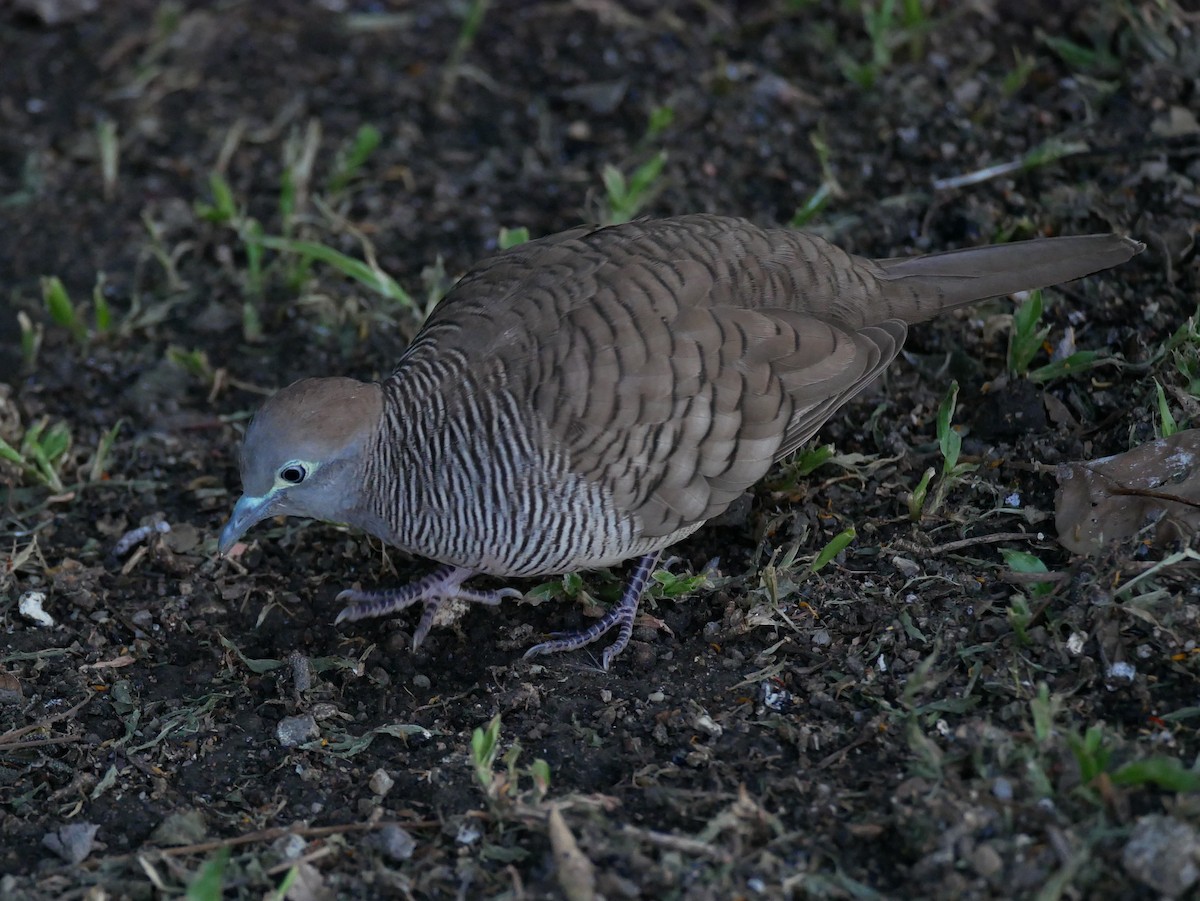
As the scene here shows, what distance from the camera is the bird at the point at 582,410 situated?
13.3ft

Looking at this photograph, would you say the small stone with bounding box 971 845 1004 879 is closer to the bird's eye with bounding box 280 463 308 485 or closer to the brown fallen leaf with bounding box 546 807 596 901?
the brown fallen leaf with bounding box 546 807 596 901

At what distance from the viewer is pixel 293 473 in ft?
13.3

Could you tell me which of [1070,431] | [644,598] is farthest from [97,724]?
[1070,431]

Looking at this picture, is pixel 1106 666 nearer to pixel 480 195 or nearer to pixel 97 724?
pixel 97 724

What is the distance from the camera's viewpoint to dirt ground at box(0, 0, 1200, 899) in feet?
11.7

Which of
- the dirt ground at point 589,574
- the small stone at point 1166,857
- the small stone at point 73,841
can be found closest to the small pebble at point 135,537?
the dirt ground at point 589,574

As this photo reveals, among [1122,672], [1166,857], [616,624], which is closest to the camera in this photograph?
[1166,857]

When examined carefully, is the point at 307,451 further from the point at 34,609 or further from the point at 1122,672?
the point at 1122,672

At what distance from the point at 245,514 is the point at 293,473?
0.67 ft

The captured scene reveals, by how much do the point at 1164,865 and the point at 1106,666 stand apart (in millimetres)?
744

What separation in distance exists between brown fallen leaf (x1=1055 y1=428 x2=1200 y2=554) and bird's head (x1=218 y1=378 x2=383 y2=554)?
223 cm

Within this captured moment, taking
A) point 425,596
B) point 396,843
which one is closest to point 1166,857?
point 396,843

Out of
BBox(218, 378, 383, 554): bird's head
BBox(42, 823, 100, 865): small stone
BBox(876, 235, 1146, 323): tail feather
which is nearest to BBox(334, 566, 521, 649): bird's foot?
BBox(218, 378, 383, 554): bird's head

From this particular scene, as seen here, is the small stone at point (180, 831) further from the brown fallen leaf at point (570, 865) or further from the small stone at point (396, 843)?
the brown fallen leaf at point (570, 865)
